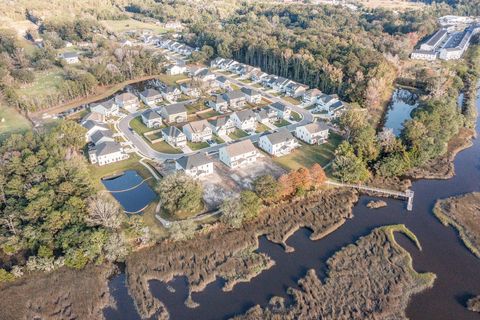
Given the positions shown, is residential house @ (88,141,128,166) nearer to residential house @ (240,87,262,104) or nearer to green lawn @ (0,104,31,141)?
green lawn @ (0,104,31,141)

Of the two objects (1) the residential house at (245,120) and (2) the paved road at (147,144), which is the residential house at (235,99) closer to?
(2) the paved road at (147,144)

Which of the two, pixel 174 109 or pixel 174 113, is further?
pixel 174 109

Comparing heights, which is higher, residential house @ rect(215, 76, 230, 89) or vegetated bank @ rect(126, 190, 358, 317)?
vegetated bank @ rect(126, 190, 358, 317)

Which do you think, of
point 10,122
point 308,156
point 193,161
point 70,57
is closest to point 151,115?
point 193,161

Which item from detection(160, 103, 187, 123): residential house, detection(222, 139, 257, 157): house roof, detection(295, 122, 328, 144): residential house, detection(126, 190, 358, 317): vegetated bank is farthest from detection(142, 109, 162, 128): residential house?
detection(126, 190, 358, 317): vegetated bank

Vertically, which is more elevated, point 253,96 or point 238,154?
point 238,154

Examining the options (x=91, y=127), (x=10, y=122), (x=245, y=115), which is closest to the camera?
(x=91, y=127)

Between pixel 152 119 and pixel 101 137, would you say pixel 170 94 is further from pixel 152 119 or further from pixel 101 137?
pixel 101 137

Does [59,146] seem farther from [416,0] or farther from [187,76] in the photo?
[416,0]
